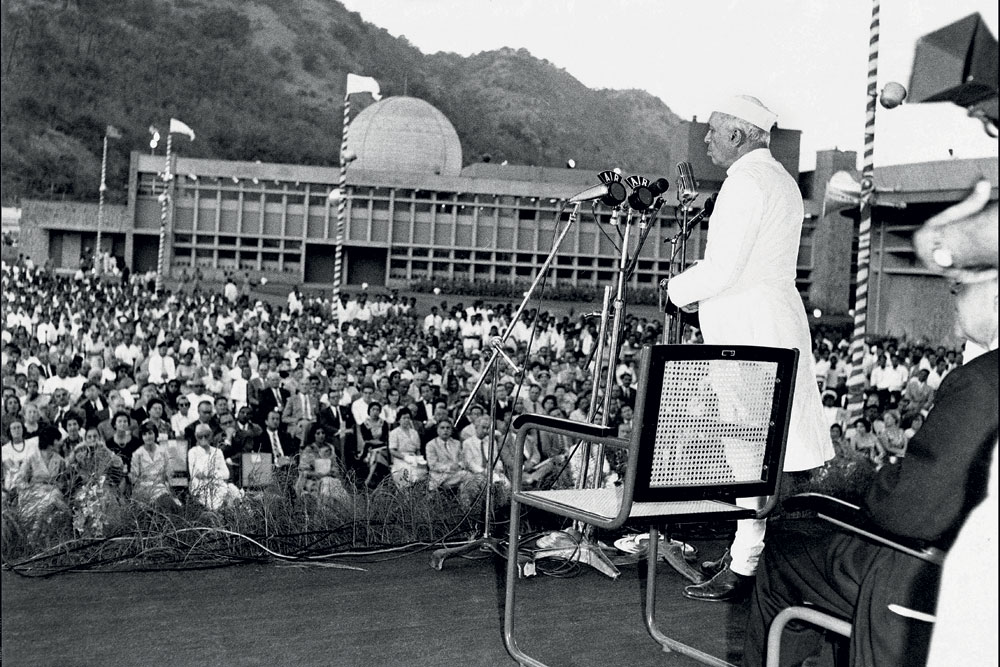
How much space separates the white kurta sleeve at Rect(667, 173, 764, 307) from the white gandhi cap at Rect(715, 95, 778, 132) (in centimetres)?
18

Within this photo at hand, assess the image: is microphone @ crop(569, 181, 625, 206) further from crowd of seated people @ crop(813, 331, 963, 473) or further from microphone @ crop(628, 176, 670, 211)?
crowd of seated people @ crop(813, 331, 963, 473)

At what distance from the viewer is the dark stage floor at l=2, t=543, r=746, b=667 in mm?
2670

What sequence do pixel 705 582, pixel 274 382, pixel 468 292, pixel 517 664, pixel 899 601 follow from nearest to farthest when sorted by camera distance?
pixel 899 601 < pixel 517 664 < pixel 705 582 < pixel 274 382 < pixel 468 292

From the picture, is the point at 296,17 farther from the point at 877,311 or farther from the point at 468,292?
the point at 877,311

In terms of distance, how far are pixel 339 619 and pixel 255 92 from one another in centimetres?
8149

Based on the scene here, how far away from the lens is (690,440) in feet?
7.89

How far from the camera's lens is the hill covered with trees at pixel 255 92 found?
60.8m

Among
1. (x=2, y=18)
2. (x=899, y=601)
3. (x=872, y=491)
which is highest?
(x=2, y=18)

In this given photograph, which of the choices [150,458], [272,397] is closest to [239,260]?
[272,397]

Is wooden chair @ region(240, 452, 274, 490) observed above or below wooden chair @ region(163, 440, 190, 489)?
above

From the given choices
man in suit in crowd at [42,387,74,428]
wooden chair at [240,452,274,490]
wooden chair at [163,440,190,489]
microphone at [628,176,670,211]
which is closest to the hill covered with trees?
man in suit in crowd at [42,387,74,428]

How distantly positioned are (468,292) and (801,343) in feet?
89.9

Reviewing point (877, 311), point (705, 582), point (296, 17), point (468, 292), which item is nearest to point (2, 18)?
point (705, 582)

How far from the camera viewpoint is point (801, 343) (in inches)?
125
